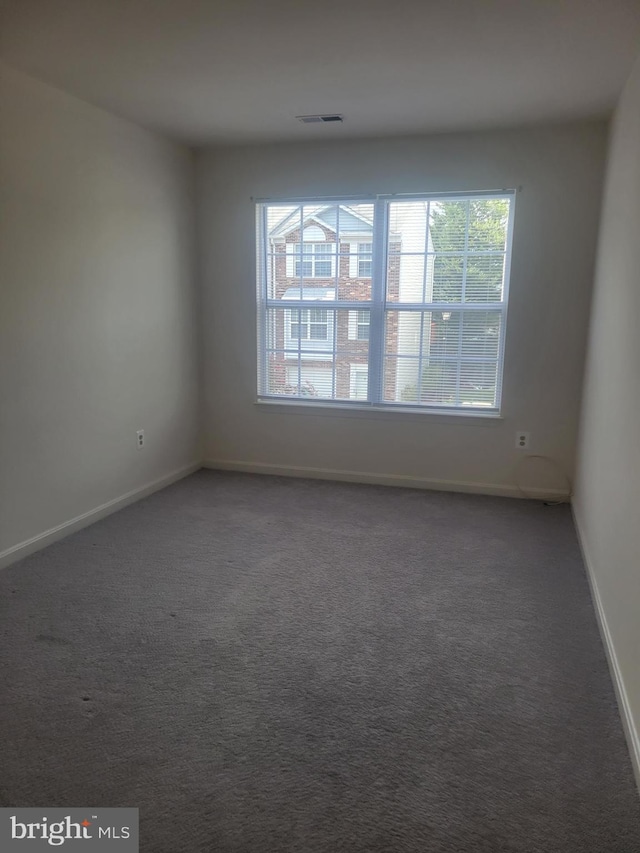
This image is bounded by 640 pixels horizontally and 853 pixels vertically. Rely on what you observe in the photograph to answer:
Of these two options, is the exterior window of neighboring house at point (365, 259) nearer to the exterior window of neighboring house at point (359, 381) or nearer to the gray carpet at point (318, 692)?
the exterior window of neighboring house at point (359, 381)

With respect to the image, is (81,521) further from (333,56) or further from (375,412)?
(333,56)

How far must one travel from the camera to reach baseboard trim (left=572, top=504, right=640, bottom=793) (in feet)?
5.54

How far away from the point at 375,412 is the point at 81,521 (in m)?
2.19

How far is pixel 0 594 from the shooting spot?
8.76 ft

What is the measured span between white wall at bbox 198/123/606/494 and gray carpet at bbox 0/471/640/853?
0.93 m

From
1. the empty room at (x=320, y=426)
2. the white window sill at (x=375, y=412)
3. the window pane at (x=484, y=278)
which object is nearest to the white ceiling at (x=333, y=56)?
the empty room at (x=320, y=426)

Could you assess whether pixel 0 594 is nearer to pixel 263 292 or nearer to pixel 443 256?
pixel 263 292

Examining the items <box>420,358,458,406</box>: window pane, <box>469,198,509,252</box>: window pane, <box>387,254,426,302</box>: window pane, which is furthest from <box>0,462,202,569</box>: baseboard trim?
<box>469,198,509,252</box>: window pane

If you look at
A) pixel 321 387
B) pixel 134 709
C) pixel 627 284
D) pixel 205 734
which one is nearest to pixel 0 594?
pixel 134 709

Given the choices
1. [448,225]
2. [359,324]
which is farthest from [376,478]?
[448,225]

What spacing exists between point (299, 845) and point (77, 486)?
8.40ft

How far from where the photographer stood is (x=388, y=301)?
4234 millimetres

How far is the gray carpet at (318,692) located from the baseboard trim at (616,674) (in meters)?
0.04

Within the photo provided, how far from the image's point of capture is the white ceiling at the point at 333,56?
7.24 feet
